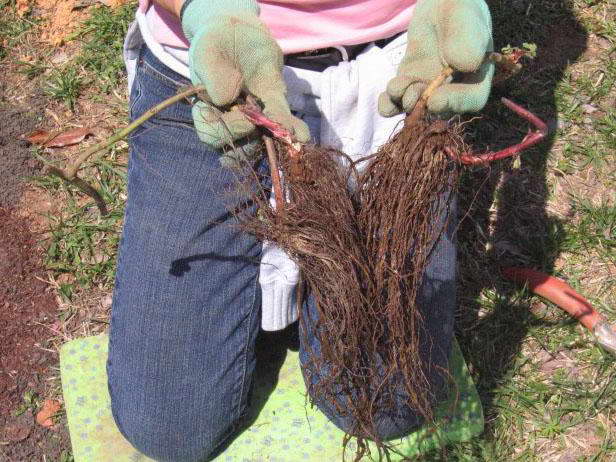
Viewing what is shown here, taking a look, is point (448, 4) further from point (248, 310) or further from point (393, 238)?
point (248, 310)

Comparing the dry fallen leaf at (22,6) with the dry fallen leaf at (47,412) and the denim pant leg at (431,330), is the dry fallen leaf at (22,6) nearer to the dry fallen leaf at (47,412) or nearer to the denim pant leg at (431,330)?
the dry fallen leaf at (47,412)

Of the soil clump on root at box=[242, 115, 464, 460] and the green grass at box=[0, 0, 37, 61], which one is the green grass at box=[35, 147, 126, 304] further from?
the soil clump on root at box=[242, 115, 464, 460]

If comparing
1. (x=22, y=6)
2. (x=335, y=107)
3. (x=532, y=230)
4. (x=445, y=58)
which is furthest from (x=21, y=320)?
(x=532, y=230)

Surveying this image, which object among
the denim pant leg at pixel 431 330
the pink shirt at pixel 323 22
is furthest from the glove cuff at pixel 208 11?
the denim pant leg at pixel 431 330

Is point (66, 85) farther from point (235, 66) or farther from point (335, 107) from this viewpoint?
point (235, 66)

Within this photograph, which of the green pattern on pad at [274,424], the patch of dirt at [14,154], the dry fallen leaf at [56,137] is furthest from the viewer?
the dry fallen leaf at [56,137]

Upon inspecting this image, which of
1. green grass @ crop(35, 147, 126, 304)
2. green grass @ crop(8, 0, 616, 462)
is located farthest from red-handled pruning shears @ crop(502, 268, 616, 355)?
green grass @ crop(35, 147, 126, 304)
